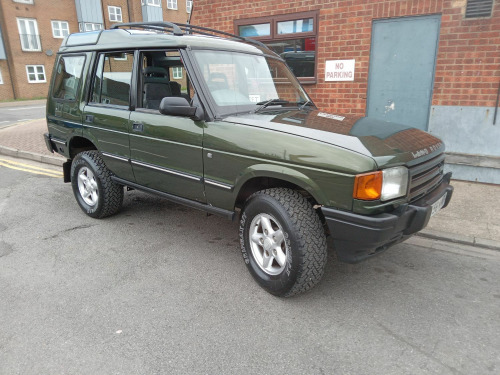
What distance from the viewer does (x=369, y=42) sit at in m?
6.25

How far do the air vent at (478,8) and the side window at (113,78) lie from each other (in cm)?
481

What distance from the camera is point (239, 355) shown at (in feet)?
7.92

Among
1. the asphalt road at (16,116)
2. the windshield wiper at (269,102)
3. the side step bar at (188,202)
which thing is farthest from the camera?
the asphalt road at (16,116)

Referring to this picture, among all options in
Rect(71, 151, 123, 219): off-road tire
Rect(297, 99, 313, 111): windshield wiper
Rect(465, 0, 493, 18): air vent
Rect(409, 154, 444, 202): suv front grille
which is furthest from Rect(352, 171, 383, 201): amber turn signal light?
Rect(465, 0, 493, 18): air vent

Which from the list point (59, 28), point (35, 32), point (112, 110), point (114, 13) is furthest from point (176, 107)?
point (114, 13)

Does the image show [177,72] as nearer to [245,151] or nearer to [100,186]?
[245,151]

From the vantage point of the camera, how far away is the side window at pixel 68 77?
4.55 meters

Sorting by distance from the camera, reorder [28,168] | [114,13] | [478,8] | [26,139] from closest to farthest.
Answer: [478,8] → [28,168] → [26,139] → [114,13]

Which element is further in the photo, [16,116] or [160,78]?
[16,116]

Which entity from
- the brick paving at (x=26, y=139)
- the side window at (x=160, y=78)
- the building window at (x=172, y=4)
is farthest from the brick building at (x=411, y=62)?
the building window at (x=172, y=4)

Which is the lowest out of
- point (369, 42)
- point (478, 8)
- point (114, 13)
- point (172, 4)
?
point (369, 42)

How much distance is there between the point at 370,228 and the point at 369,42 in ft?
15.6

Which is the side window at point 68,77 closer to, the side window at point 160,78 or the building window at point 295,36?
the side window at point 160,78

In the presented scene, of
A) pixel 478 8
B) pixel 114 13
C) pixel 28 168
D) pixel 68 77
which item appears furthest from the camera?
pixel 114 13
